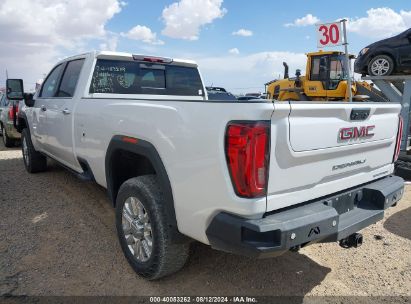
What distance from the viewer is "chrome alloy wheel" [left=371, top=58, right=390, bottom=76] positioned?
29.8ft

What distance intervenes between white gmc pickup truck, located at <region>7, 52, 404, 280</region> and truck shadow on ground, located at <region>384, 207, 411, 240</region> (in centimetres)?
118

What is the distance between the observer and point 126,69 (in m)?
4.39

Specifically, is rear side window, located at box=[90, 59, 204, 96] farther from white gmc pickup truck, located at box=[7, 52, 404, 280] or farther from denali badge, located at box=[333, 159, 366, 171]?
denali badge, located at box=[333, 159, 366, 171]

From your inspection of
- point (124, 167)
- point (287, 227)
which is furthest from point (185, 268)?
point (287, 227)

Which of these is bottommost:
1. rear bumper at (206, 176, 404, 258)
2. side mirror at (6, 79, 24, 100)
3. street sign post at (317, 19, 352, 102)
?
rear bumper at (206, 176, 404, 258)

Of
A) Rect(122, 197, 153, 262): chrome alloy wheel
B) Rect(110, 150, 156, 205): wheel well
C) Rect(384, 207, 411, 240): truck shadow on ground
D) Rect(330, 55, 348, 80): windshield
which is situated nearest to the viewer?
Rect(122, 197, 153, 262): chrome alloy wheel

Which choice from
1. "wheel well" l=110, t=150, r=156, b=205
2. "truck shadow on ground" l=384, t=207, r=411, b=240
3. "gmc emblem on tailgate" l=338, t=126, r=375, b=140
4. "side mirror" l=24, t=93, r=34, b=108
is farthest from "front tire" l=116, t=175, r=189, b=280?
"side mirror" l=24, t=93, r=34, b=108

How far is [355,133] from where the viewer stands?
2.68 meters

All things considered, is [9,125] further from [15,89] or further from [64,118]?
[64,118]

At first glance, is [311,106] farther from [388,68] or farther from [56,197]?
[388,68]

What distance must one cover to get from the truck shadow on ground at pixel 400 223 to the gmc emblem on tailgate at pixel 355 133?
1819 millimetres

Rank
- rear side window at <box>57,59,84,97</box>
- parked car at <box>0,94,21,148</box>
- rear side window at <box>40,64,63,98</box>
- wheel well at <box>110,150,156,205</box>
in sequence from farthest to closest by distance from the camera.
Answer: parked car at <box>0,94,21,148</box>
rear side window at <box>40,64,63,98</box>
rear side window at <box>57,59,84,97</box>
wheel well at <box>110,150,156,205</box>

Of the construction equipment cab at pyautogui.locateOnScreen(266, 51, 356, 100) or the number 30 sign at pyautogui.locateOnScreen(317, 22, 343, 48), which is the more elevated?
the number 30 sign at pyautogui.locateOnScreen(317, 22, 343, 48)

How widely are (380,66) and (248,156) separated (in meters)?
8.48
